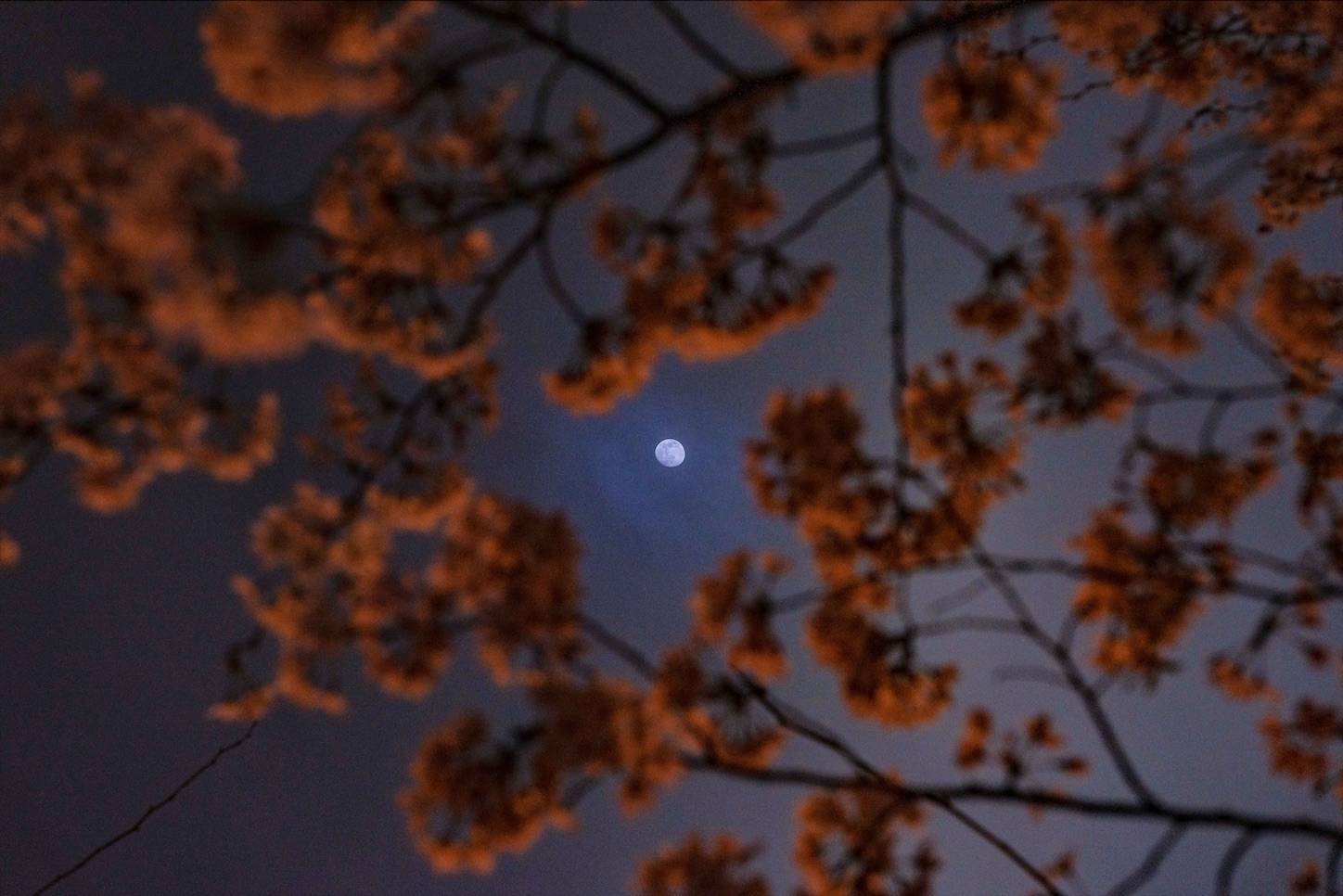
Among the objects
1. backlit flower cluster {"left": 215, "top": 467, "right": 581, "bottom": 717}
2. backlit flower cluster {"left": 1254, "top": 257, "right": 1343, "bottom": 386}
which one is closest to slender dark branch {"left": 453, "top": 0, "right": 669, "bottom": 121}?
backlit flower cluster {"left": 215, "top": 467, "right": 581, "bottom": 717}

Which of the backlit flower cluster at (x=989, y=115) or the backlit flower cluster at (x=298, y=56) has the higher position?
the backlit flower cluster at (x=989, y=115)

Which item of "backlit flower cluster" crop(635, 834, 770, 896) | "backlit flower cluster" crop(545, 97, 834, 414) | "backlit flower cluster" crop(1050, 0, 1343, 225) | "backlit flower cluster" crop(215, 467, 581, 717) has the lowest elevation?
"backlit flower cluster" crop(635, 834, 770, 896)

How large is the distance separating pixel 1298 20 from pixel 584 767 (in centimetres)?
526

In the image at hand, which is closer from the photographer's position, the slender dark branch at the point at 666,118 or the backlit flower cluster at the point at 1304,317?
the slender dark branch at the point at 666,118

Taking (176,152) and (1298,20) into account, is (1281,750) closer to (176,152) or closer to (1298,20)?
(1298,20)

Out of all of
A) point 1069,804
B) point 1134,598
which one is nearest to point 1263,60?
point 1134,598

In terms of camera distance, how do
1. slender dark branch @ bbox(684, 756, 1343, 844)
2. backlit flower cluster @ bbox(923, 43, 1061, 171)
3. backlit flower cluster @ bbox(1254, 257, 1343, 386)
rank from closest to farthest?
slender dark branch @ bbox(684, 756, 1343, 844) < backlit flower cluster @ bbox(923, 43, 1061, 171) < backlit flower cluster @ bbox(1254, 257, 1343, 386)

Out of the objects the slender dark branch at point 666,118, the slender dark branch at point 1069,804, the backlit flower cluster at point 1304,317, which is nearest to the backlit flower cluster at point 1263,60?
the backlit flower cluster at point 1304,317

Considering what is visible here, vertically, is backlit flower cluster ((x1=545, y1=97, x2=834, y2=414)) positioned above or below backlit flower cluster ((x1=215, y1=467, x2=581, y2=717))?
above

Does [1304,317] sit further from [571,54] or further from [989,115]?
[571,54]

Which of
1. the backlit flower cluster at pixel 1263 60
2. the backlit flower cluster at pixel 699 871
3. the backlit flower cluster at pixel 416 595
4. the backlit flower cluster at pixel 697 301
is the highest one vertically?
the backlit flower cluster at pixel 1263 60

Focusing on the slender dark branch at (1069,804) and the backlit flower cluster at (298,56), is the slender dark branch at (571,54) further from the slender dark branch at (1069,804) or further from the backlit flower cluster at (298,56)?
the slender dark branch at (1069,804)

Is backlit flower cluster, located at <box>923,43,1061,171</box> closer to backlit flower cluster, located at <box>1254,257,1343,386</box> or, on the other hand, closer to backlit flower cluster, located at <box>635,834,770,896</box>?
backlit flower cluster, located at <box>1254,257,1343,386</box>

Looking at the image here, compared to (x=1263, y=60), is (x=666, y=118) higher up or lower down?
lower down
